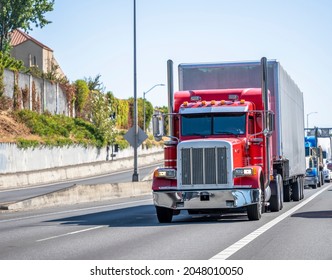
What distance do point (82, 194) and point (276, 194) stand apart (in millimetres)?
13893

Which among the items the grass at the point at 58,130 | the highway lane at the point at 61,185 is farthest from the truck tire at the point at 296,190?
the grass at the point at 58,130

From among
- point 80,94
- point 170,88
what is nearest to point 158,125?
point 170,88

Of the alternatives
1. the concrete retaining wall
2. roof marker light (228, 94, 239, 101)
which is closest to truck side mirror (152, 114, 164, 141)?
roof marker light (228, 94, 239, 101)

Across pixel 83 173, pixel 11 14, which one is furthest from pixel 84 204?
pixel 11 14

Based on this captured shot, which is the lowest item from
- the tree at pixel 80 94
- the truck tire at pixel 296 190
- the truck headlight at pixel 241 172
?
the truck tire at pixel 296 190

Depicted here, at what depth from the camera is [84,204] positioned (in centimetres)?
3731

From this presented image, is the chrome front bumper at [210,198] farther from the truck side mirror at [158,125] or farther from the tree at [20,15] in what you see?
the tree at [20,15]

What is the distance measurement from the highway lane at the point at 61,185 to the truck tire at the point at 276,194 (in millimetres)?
15130

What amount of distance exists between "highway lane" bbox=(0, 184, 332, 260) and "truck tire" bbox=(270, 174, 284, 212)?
0.30m

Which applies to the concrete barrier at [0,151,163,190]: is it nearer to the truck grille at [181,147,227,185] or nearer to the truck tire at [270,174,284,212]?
the truck tire at [270,174,284,212]

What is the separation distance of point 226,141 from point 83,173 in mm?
52001

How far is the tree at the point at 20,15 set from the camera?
87.4 m

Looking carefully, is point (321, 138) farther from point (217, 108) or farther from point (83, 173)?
point (217, 108)

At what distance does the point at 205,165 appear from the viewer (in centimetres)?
2245
